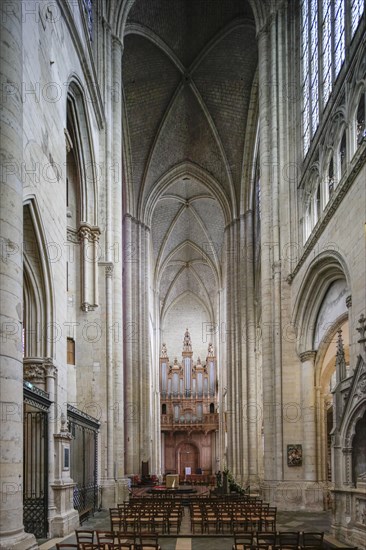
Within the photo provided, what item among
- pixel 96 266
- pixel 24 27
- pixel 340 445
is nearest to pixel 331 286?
pixel 340 445

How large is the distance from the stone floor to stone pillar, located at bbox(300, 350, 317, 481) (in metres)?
1.79

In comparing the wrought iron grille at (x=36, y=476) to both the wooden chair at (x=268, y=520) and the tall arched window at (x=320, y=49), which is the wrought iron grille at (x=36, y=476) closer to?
the wooden chair at (x=268, y=520)

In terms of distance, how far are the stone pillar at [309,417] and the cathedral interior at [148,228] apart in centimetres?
6

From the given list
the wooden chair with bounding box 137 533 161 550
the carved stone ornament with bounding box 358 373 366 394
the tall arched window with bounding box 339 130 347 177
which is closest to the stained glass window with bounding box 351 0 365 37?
the tall arched window with bounding box 339 130 347 177

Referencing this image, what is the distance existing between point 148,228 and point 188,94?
31.7 feet

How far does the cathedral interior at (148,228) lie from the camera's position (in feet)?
51.0

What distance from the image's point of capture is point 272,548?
10.5 metres

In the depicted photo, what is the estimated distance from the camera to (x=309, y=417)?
24406mm

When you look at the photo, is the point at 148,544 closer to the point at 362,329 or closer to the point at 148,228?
the point at 362,329

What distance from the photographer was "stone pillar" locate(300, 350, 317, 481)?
24.3m

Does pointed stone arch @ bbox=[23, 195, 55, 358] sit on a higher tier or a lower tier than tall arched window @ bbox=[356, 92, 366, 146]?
lower

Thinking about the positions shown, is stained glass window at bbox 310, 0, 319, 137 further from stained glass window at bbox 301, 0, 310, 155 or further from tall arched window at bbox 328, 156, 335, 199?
tall arched window at bbox 328, 156, 335, 199

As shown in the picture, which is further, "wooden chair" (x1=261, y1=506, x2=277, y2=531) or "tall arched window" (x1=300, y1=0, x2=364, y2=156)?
"tall arched window" (x1=300, y1=0, x2=364, y2=156)

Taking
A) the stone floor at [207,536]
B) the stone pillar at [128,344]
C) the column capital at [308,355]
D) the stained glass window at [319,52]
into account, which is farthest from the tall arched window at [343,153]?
the stone pillar at [128,344]
